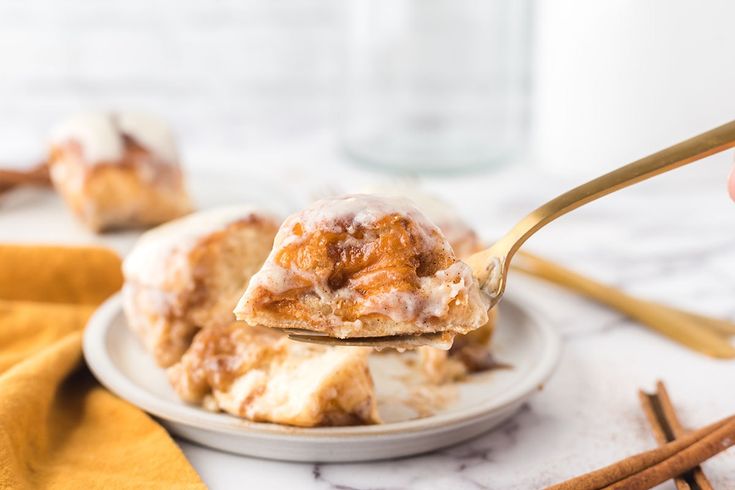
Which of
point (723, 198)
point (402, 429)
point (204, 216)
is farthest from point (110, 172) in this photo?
point (723, 198)

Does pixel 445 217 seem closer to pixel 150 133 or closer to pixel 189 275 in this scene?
pixel 189 275

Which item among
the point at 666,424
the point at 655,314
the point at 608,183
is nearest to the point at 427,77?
the point at 655,314

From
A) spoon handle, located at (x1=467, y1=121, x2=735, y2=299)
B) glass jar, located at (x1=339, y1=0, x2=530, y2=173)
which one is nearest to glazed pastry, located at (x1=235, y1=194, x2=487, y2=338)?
spoon handle, located at (x1=467, y1=121, x2=735, y2=299)

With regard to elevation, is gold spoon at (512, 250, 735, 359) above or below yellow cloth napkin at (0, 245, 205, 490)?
below

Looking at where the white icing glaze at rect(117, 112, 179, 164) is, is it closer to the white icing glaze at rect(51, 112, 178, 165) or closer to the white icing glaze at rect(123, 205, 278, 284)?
the white icing glaze at rect(51, 112, 178, 165)

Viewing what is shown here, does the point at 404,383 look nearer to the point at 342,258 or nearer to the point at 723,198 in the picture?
the point at 342,258

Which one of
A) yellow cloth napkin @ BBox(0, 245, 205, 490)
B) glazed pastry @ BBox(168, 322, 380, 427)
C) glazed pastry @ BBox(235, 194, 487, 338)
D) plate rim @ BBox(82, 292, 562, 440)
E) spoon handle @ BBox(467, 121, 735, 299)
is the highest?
spoon handle @ BBox(467, 121, 735, 299)
